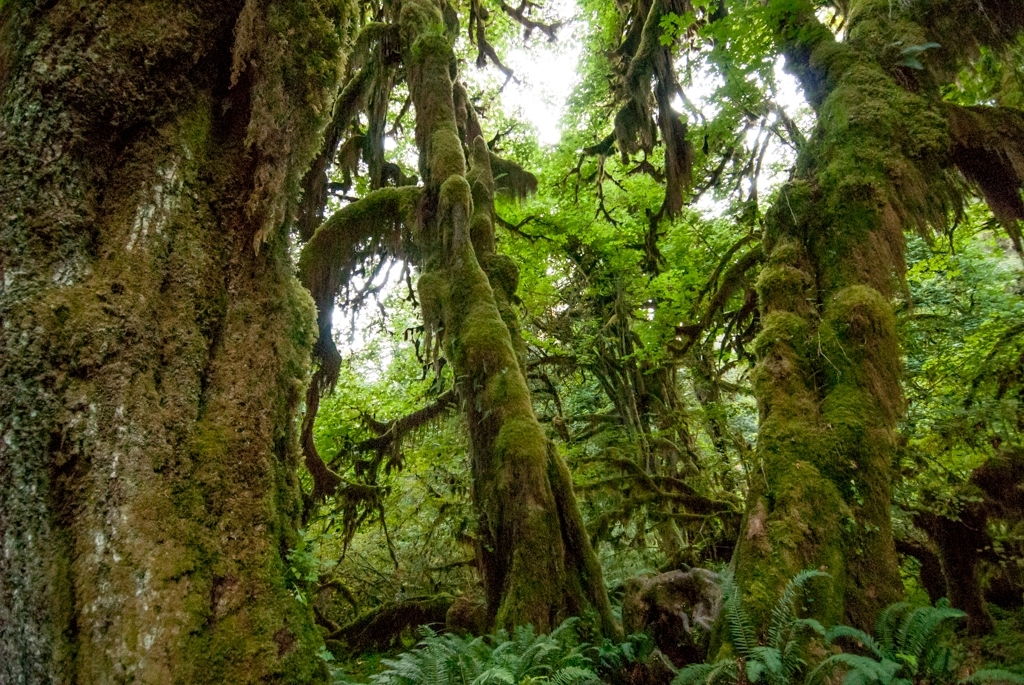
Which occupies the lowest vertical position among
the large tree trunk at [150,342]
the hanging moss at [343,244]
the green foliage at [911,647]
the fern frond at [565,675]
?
the green foliage at [911,647]

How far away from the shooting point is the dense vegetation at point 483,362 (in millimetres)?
2027

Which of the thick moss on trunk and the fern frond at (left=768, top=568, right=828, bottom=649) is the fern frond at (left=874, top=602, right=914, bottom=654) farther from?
the thick moss on trunk

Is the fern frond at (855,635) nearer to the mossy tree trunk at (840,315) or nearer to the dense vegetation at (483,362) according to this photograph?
the dense vegetation at (483,362)

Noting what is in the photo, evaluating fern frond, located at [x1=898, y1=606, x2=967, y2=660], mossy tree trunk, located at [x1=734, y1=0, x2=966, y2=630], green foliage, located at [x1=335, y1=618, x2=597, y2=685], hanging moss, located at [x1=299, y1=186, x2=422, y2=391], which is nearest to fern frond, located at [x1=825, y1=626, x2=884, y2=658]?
fern frond, located at [x1=898, y1=606, x2=967, y2=660]

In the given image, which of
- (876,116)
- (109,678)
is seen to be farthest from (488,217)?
(109,678)

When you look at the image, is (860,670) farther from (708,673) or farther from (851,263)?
(851,263)

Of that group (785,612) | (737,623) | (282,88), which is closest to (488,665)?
(737,623)

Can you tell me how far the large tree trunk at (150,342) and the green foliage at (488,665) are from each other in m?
1.37

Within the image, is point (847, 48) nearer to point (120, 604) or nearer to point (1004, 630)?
point (1004, 630)

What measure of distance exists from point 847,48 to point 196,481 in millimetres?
6744

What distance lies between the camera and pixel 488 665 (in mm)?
3537

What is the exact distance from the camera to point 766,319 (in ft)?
17.3

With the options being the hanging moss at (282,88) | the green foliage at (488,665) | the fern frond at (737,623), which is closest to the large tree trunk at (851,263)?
the fern frond at (737,623)

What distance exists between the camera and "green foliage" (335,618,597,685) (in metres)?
3.33
